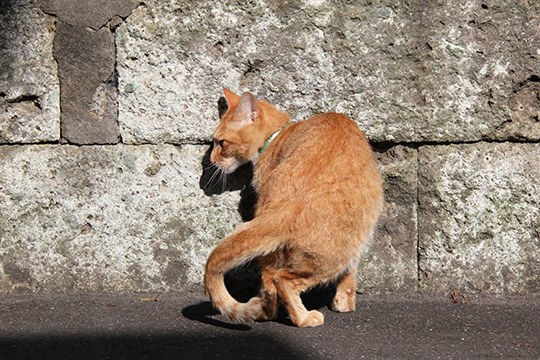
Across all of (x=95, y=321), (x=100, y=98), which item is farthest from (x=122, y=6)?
(x=95, y=321)

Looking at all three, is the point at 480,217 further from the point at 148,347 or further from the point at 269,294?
the point at 148,347

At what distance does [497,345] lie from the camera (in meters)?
3.63

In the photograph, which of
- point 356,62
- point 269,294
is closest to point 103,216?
point 269,294

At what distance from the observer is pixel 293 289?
3.82 meters

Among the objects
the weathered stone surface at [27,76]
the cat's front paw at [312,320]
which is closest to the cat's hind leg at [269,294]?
the cat's front paw at [312,320]

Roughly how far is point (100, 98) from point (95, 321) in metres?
1.30

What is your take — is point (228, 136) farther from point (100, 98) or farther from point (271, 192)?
point (100, 98)

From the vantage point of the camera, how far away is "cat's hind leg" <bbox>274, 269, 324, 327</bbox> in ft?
12.5

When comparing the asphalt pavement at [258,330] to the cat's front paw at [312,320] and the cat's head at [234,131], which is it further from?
the cat's head at [234,131]

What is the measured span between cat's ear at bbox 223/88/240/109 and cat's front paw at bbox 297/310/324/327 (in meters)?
1.25

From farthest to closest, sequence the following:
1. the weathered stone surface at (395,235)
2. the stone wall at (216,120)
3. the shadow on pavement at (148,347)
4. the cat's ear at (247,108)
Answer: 1. the weathered stone surface at (395,235)
2. the stone wall at (216,120)
3. the cat's ear at (247,108)
4. the shadow on pavement at (148,347)

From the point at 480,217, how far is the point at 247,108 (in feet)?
4.91

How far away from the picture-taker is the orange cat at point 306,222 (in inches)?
146

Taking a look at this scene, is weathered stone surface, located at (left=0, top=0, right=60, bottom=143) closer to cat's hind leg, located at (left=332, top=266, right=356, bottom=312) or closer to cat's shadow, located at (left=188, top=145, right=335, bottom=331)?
cat's shadow, located at (left=188, top=145, right=335, bottom=331)
